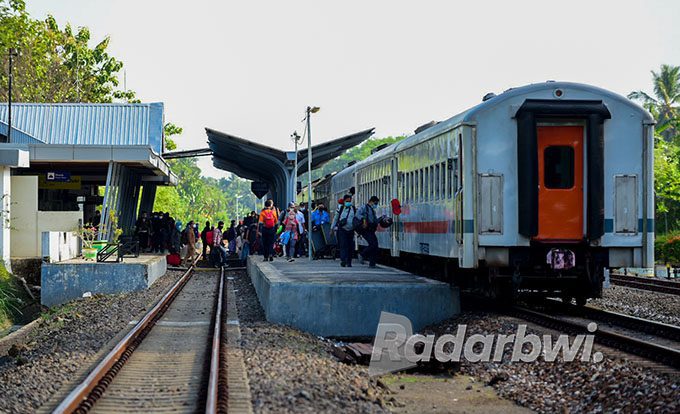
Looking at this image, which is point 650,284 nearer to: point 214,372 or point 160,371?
point 160,371

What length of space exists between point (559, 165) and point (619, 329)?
8.75 ft

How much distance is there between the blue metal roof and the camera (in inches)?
1859

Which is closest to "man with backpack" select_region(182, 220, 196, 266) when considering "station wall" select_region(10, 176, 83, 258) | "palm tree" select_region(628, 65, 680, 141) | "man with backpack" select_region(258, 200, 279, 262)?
"station wall" select_region(10, 176, 83, 258)

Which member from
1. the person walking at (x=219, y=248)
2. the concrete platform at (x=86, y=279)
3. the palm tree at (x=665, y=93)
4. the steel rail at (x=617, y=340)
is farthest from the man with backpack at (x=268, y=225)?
the palm tree at (x=665, y=93)

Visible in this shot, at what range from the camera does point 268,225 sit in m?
23.7

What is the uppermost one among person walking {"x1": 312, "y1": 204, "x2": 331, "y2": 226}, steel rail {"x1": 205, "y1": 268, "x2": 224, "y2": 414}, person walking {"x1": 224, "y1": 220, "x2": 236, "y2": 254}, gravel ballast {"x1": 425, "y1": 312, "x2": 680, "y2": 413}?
person walking {"x1": 312, "y1": 204, "x2": 331, "y2": 226}

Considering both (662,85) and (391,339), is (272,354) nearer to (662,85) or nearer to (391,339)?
(391,339)

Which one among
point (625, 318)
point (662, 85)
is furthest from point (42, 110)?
point (662, 85)

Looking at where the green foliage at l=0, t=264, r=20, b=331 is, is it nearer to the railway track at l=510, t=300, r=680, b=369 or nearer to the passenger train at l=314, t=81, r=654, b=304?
the passenger train at l=314, t=81, r=654, b=304

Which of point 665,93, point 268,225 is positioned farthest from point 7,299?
point 665,93

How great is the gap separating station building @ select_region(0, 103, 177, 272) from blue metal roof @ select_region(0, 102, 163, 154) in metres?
0.05

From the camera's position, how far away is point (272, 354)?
11.5 m

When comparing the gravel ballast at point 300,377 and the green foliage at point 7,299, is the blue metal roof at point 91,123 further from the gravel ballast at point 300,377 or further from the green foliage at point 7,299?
the gravel ballast at point 300,377

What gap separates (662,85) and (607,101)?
218ft
